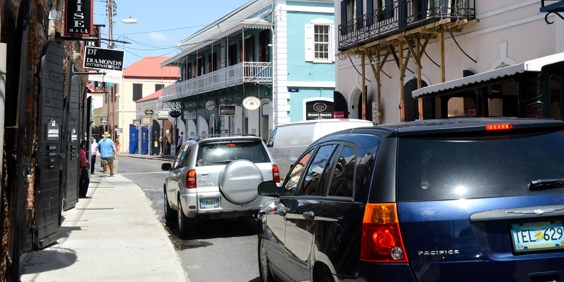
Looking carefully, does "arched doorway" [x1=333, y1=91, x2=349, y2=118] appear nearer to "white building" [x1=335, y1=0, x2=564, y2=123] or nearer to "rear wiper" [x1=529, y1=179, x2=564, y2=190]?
"white building" [x1=335, y1=0, x2=564, y2=123]

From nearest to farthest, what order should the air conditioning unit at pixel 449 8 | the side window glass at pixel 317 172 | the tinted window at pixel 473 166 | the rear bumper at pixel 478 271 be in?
the rear bumper at pixel 478 271 < the tinted window at pixel 473 166 < the side window glass at pixel 317 172 < the air conditioning unit at pixel 449 8

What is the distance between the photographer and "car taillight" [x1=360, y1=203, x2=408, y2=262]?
3.48 meters

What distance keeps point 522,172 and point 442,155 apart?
19.0 inches

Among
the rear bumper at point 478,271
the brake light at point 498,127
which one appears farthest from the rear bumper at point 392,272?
the brake light at point 498,127

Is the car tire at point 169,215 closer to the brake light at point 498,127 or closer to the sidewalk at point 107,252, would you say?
the sidewalk at point 107,252

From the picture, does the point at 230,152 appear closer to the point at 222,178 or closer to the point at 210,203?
the point at 222,178

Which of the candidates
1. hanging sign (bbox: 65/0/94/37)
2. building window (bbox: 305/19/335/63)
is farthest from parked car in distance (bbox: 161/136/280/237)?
building window (bbox: 305/19/335/63)

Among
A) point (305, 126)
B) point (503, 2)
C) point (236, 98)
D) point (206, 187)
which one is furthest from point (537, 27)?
point (236, 98)

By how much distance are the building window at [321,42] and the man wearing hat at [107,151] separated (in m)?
12.6

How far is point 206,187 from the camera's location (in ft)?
33.6

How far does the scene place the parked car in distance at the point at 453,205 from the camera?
3447 mm

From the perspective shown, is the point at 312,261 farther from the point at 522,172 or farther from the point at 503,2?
the point at 503,2

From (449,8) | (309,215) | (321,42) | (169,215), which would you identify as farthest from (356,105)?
(309,215)

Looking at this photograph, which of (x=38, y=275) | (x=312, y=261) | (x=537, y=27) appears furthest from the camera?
(x=537, y=27)
